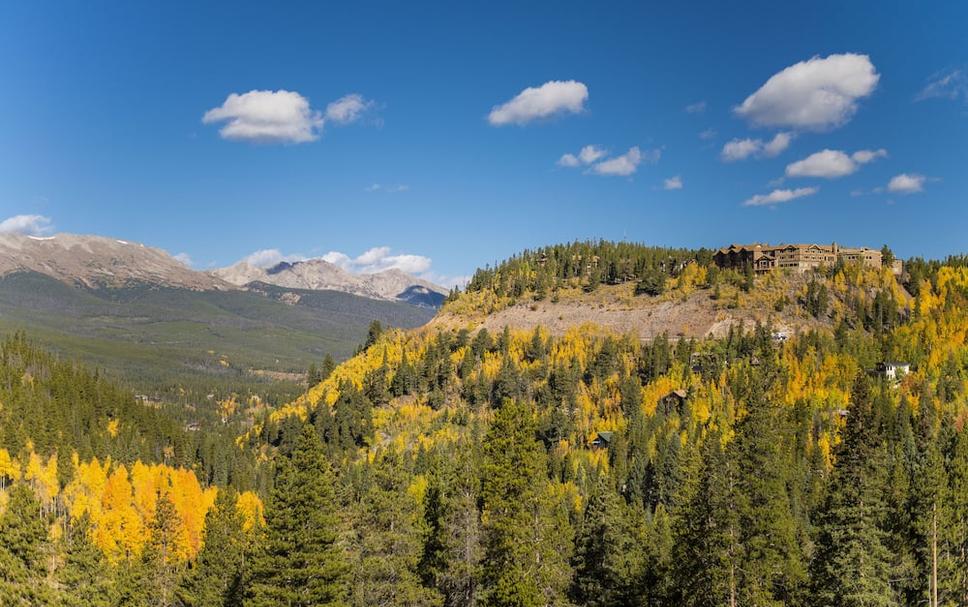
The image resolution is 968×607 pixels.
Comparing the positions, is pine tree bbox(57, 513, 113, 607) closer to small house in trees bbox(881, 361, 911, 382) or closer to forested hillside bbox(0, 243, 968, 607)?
forested hillside bbox(0, 243, 968, 607)

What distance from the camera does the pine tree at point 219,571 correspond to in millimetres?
64562

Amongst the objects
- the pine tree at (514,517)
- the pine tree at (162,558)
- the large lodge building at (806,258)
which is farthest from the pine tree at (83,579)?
the large lodge building at (806,258)

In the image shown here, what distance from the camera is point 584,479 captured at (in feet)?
373

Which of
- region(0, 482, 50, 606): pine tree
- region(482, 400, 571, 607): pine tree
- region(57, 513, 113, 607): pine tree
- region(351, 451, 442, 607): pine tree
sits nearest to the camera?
region(482, 400, 571, 607): pine tree

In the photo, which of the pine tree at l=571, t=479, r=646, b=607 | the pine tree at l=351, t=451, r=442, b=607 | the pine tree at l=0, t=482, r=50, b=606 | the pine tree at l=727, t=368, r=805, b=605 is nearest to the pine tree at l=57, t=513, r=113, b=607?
the pine tree at l=0, t=482, r=50, b=606

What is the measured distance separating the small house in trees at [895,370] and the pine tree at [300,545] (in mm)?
133485

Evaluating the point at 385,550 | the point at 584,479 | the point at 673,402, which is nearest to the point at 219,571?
the point at 385,550

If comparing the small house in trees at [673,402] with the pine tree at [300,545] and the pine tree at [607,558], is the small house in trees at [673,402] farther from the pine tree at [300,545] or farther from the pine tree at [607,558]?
the pine tree at [300,545]

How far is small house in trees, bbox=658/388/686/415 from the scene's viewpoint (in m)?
141

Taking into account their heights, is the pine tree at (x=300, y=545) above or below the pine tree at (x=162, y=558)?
above

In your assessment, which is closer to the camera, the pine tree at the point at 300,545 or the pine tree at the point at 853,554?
the pine tree at the point at 300,545

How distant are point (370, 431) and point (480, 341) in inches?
1528

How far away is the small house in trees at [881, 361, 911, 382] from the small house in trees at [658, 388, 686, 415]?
3997 centimetres

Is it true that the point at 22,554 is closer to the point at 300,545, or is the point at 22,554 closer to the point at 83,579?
the point at 83,579
